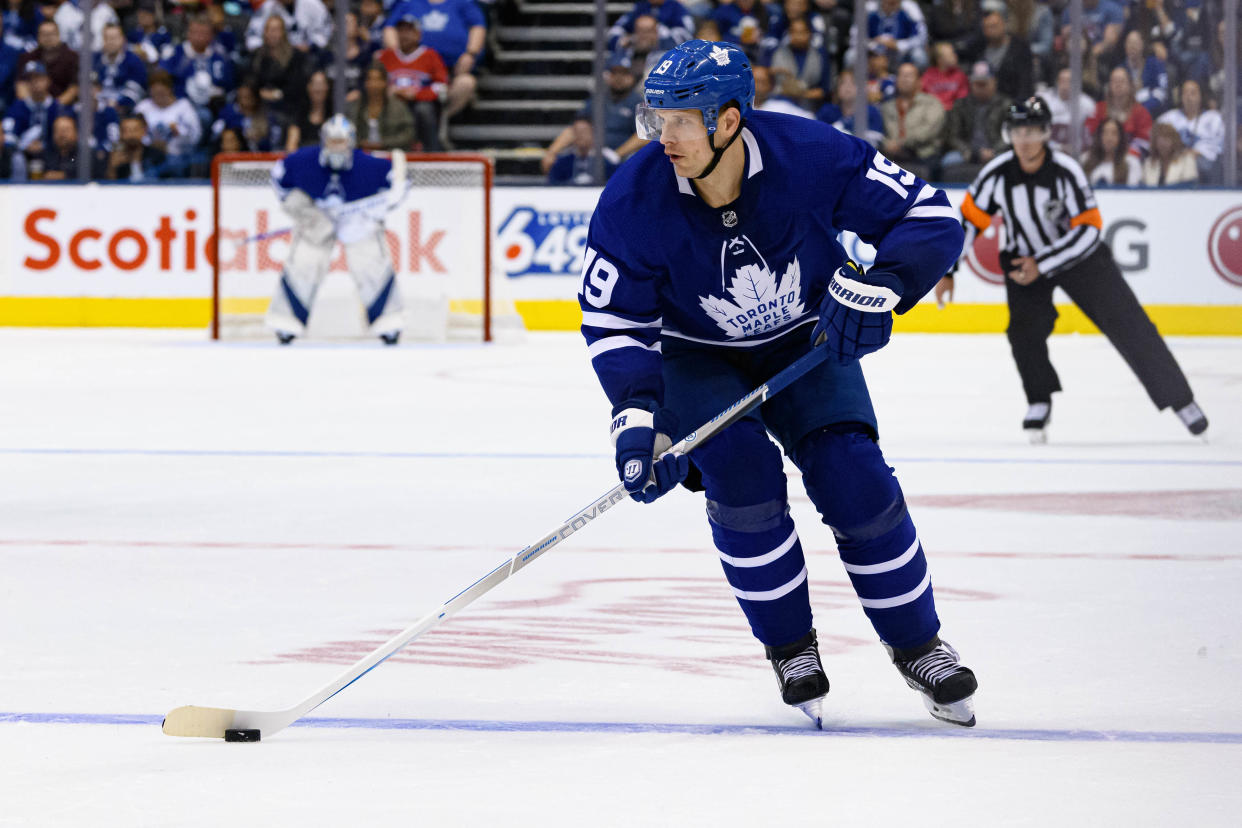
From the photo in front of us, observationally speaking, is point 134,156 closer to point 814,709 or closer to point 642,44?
point 642,44

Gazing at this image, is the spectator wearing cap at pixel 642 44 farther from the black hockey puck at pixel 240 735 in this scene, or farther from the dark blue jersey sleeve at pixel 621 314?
the black hockey puck at pixel 240 735

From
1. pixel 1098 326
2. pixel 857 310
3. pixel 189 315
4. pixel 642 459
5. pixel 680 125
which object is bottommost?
pixel 189 315

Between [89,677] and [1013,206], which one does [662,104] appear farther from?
[1013,206]

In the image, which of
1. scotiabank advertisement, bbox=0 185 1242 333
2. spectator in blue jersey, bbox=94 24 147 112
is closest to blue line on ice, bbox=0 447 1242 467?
scotiabank advertisement, bbox=0 185 1242 333

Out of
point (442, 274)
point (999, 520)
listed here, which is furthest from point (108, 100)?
point (999, 520)

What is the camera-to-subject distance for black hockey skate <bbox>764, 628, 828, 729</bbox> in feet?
Result: 8.61

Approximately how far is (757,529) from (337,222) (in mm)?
8325

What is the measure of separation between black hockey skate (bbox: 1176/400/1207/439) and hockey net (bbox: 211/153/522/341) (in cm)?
535

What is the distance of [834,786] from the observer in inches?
89.0

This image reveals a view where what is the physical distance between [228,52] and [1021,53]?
489 cm

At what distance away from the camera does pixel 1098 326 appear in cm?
658

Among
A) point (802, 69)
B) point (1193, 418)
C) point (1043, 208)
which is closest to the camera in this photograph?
point (1193, 418)

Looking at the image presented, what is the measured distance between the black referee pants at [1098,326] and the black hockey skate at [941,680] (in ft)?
12.8

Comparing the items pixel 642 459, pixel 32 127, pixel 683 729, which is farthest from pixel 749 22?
pixel 683 729
